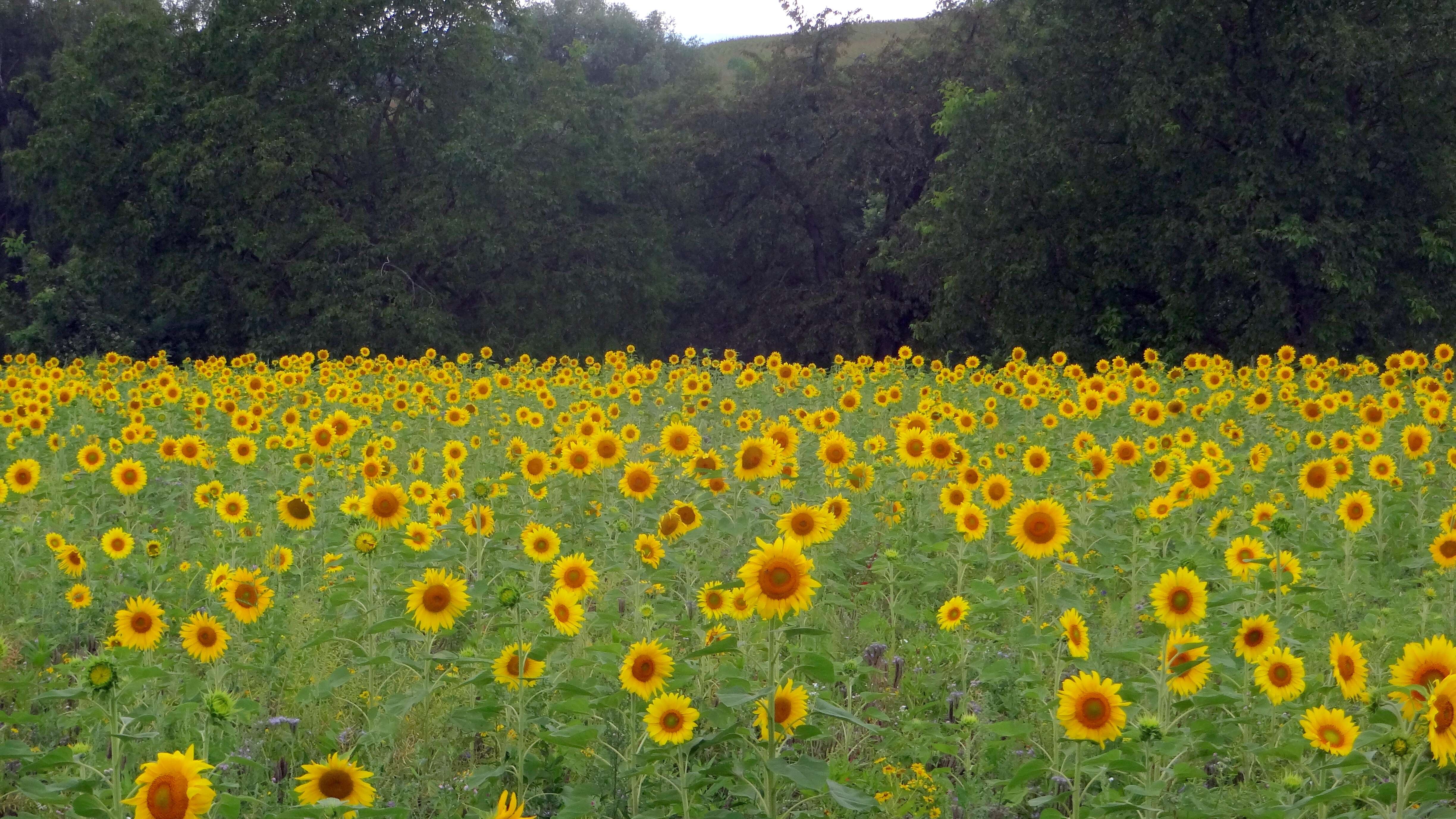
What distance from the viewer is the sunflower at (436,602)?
3.33m

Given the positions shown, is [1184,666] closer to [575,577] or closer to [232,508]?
[575,577]

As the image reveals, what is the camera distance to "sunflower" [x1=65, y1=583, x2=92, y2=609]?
4.02m

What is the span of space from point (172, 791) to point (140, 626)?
135 centimetres

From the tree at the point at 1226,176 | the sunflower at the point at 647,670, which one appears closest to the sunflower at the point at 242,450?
the sunflower at the point at 647,670

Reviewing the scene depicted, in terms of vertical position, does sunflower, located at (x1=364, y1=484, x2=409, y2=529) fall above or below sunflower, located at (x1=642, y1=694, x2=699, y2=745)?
above

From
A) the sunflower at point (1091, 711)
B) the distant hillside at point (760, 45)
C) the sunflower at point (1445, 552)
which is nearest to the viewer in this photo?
the sunflower at point (1091, 711)

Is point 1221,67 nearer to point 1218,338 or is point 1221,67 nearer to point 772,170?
point 1218,338

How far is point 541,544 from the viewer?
4.23 meters

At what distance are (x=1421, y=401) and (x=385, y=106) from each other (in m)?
21.4

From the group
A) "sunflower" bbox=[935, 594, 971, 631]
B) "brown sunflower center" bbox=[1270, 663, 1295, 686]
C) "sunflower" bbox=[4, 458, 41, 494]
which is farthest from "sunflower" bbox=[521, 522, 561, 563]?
"sunflower" bbox=[4, 458, 41, 494]

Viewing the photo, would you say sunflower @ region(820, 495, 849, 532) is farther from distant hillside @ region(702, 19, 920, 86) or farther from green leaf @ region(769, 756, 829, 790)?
distant hillside @ region(702, 19, 920, 86)

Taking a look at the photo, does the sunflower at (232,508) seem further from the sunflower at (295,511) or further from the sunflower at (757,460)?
the sunflower at (757,460)

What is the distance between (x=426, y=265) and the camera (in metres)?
25.7

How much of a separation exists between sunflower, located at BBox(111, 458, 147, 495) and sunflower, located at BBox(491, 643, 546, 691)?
10.5ft
